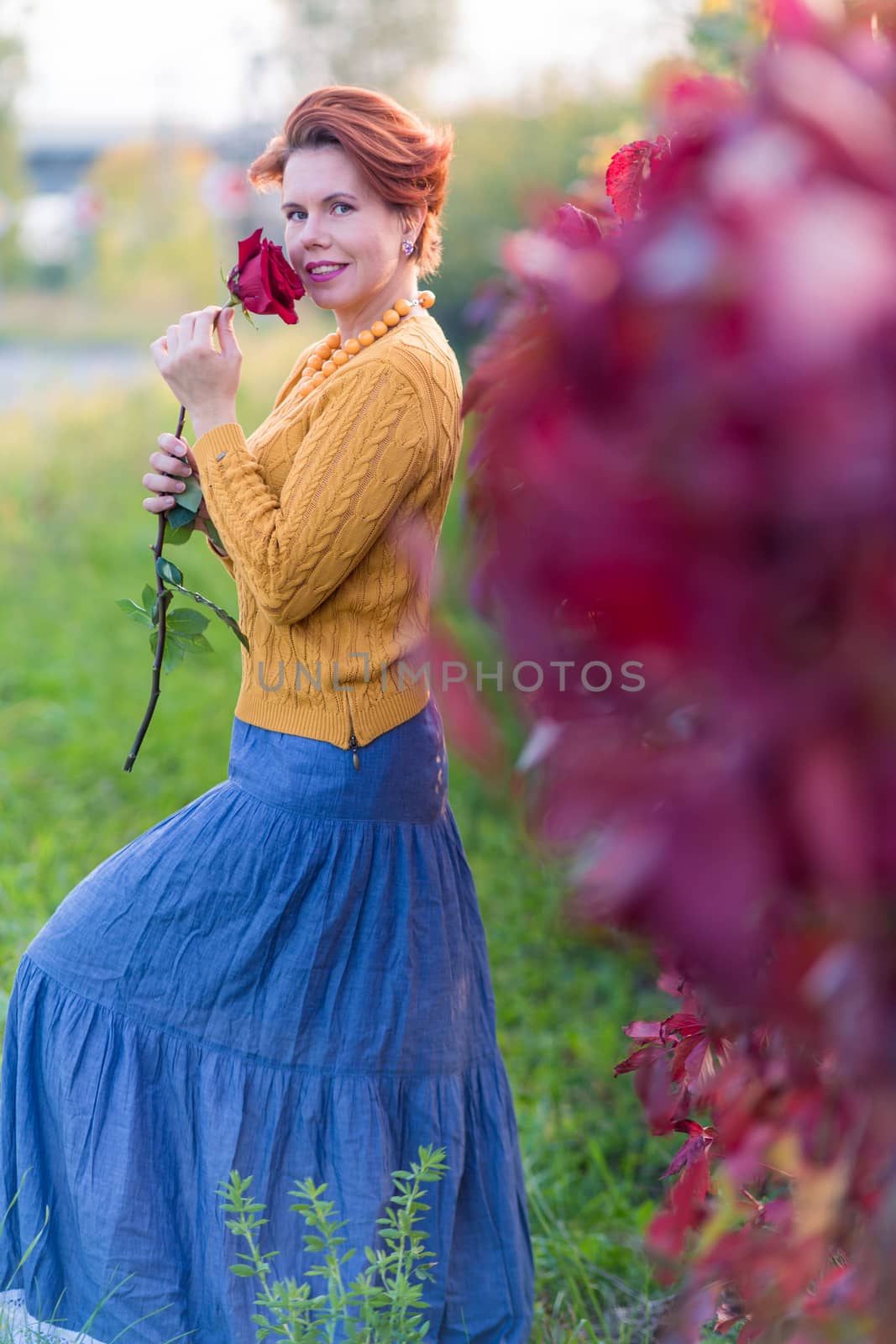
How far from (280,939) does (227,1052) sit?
17 cm

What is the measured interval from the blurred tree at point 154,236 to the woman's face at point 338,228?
1895cm

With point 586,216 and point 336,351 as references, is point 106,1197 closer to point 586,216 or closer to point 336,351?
point 336,351

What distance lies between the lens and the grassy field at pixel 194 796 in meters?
2.27

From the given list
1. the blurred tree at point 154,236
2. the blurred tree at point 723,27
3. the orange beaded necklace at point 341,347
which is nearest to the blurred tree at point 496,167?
the blurred tree at point 154,236

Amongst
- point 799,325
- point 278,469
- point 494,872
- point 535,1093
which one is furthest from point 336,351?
point 494,872

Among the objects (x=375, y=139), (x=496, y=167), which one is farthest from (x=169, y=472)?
(x=496, y=167)

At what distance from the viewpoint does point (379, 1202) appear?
70.6 inches

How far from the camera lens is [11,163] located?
21125 millimetres

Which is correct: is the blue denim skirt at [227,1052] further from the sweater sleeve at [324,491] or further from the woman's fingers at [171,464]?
the woman's fingers at [171,464]

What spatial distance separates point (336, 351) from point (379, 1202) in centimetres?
116

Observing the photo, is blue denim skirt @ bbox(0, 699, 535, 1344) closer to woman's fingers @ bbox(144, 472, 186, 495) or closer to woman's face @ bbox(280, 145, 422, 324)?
woman's fingers @ bbox(144, 472, 186, 495)

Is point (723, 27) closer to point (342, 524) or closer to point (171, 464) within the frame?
point (171, 464)

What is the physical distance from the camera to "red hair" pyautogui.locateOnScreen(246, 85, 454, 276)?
1.75 meters

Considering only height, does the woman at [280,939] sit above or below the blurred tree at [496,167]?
below
